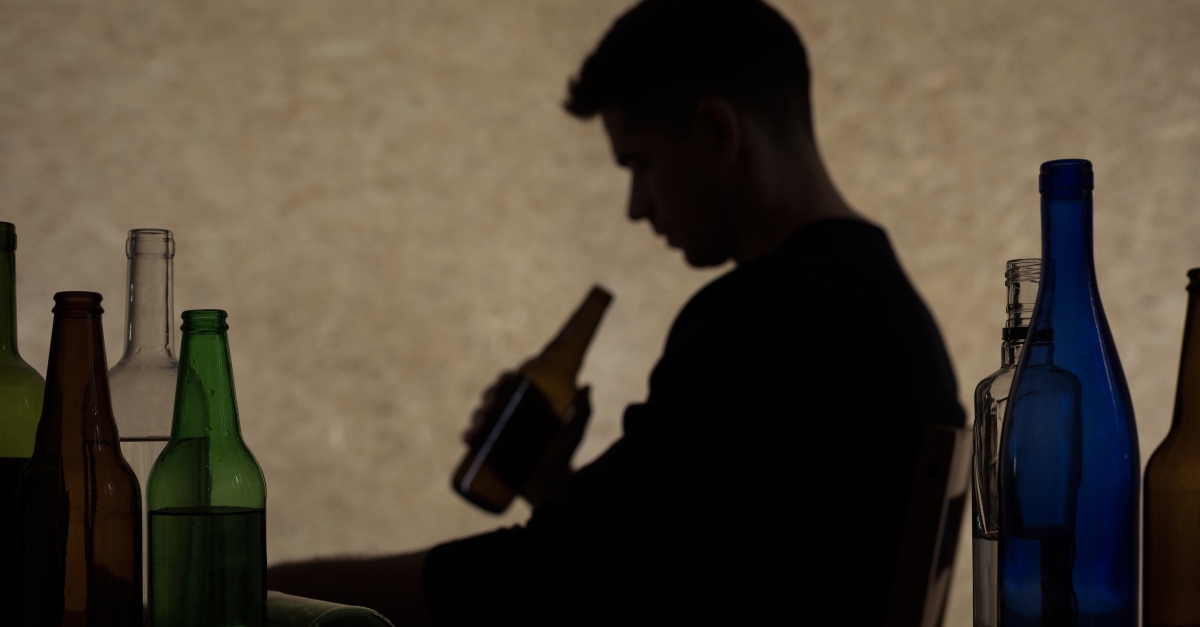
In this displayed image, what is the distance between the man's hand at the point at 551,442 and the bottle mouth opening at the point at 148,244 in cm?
42

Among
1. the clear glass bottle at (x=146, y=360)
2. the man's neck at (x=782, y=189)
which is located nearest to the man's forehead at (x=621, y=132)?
the man's neck at (x=782, y=189)

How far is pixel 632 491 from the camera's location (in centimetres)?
84

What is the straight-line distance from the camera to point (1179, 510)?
43 centimetres

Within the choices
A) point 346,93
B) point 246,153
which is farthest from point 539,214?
point 246,153

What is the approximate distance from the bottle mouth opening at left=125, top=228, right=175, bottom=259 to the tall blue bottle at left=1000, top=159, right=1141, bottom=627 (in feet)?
1.25

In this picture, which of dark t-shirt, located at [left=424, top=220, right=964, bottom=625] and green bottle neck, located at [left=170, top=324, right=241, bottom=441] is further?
dark t-shirt, located at [left=424, top=220, right=964, bottom=625]

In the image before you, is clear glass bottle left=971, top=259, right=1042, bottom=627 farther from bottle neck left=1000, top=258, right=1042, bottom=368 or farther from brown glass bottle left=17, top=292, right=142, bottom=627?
brown glass bottle left=17, top=292, right=142, bottom=627

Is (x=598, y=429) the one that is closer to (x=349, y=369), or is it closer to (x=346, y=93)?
(x=349, y=369)

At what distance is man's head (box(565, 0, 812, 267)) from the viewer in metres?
1.17

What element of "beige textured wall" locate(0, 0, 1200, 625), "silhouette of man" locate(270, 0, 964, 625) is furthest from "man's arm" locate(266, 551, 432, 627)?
"beige textured wall" locate(0, 0, 1200, 625)

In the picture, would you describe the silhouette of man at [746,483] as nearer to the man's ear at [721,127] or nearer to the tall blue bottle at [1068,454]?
the man's ear at [721,127]

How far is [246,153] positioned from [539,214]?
1.90ft

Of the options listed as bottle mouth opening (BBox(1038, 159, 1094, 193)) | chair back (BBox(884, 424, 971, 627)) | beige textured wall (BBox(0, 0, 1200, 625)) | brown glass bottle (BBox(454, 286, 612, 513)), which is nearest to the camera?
bottle mouth opening (BBox(1038, 159, 1094, 193))

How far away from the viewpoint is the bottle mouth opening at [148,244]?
46cm
